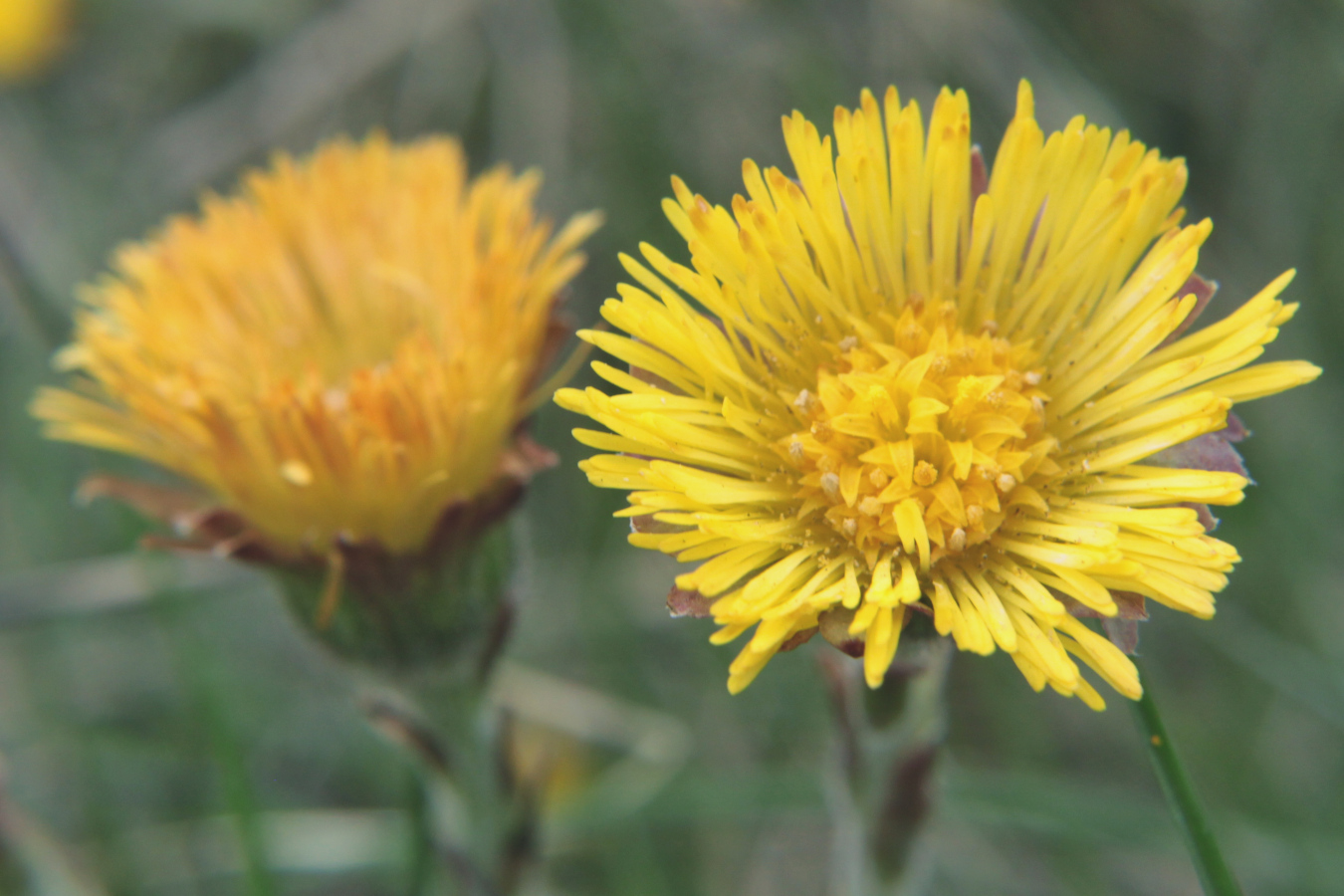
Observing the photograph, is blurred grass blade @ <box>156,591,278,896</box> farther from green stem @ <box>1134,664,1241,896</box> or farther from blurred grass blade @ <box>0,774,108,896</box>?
green stem @ <box>1134,664,1241,896</box>

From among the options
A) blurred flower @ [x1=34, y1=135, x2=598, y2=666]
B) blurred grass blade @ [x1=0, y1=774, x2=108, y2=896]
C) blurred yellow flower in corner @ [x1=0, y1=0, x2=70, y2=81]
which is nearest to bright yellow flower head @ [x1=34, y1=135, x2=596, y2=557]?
blurred flower @ [x1=34, y1=135, x2=598, y2=666]

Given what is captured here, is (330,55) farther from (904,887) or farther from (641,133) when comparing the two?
(904,887)

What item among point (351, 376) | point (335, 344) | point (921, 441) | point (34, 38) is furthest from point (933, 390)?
point (34, 38)

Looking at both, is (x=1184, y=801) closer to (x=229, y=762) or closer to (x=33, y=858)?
(x=229, y=762)

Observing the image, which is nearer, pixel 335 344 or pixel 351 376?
pixel 351 376

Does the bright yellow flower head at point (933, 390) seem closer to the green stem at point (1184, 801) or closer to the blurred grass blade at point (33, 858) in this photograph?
the green stem at point (1184, 801)

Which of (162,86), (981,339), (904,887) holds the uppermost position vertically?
(162,86)

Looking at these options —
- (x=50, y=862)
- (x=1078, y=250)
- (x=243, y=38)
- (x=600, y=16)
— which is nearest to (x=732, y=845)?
(x=50, y=862)

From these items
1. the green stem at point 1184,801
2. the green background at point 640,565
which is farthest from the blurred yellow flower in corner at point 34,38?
the green stem at point 1184,801
